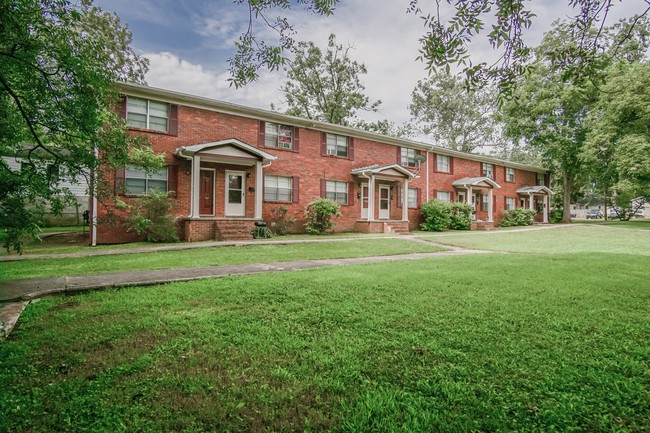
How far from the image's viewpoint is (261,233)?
45.6ft

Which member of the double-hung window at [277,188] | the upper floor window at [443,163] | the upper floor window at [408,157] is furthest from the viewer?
the upper floor window at [443,163]

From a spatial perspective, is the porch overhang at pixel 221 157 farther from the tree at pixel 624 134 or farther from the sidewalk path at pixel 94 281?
the tree at pixel 624 134

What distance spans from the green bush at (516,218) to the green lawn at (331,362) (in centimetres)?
2403

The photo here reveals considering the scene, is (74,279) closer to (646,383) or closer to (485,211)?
(646,383)

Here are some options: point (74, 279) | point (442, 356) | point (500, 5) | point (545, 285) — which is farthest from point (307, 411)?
point (74, 279)

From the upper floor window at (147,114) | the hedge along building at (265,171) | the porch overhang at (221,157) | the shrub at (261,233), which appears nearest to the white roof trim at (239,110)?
the hedge along building at (265,171)

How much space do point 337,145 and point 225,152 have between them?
23.6 feet

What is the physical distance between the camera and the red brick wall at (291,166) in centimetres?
1360

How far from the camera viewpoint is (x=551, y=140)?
27.6m

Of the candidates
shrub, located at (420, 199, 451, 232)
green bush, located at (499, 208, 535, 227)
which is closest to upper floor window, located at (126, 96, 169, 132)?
shrub, located at (420, 199, 451, 232)

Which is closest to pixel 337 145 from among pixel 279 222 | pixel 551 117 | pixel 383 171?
pixel 383 171

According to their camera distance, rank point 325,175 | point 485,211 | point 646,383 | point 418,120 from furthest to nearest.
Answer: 1. point 418,120
2. point 485,211
3. point 325,175
4. point 646,383

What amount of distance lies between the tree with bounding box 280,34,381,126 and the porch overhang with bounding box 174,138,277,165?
55.9 feet

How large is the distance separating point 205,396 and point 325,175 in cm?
1613
